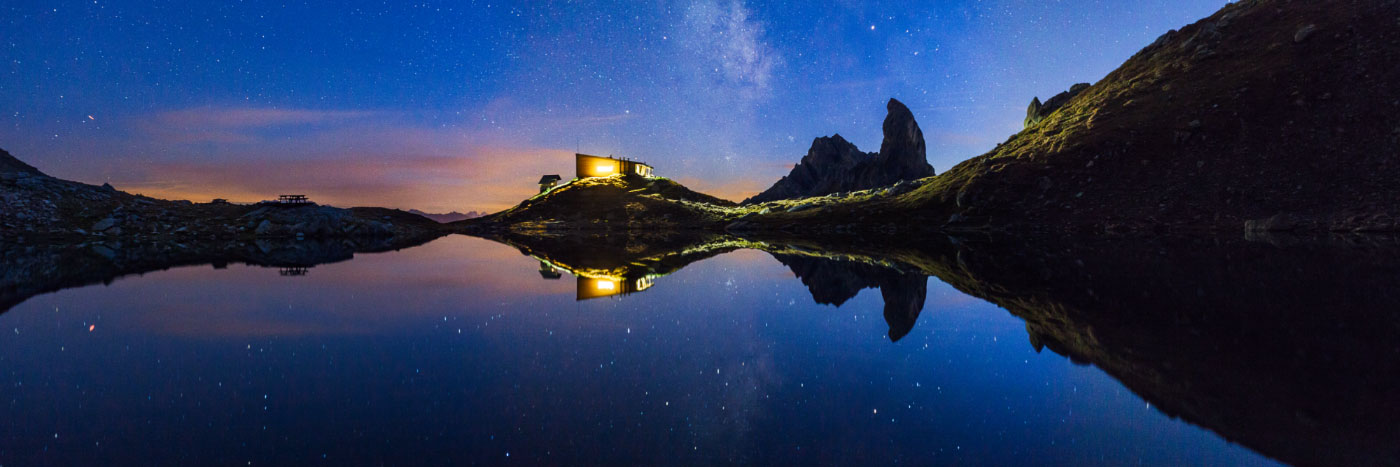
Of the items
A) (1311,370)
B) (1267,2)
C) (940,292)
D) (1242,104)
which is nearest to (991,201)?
(1242,104)

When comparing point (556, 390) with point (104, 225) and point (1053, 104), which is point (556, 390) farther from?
point (1053, 104)

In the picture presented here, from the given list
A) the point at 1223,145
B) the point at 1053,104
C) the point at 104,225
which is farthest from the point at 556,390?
the point at 1053,104

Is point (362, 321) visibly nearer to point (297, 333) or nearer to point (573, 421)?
point (297, 333)

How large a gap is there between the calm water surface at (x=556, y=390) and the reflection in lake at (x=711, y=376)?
6 cm

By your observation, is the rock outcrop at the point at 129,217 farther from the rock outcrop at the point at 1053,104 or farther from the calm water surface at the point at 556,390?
the rock outcrop at the point at 1053,104

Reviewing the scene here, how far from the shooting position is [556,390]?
934cm

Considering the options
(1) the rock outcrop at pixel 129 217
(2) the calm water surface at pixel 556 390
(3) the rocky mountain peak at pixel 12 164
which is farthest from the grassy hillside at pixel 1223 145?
(3) the rocky mountain peak at pixel 12 164

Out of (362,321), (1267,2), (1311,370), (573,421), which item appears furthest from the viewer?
(1267,2)

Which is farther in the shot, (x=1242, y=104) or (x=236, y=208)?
(x=236, y=208)

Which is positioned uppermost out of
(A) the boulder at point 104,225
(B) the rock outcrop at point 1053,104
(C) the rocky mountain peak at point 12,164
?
(B) the rock outcrop at point 1053,104

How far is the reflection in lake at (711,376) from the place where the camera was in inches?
276

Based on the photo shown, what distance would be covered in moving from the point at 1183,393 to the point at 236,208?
136 metres

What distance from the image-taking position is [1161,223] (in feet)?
265

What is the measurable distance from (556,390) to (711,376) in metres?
3.12
